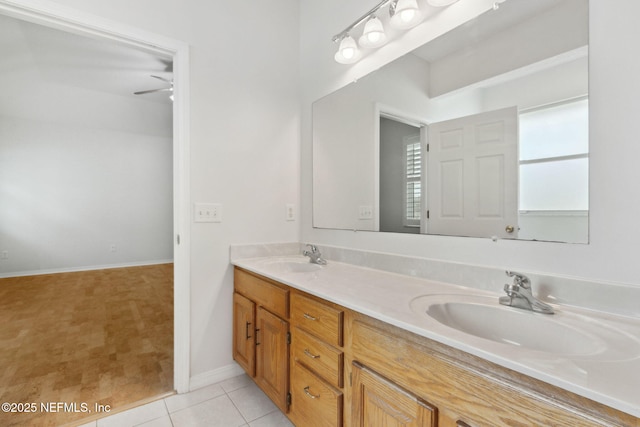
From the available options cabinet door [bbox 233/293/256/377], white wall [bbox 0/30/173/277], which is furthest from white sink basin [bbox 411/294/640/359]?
white wall [bbox 0/30/173/277]

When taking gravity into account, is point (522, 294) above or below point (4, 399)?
above

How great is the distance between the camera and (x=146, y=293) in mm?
3822

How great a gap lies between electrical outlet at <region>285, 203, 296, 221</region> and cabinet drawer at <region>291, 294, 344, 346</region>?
944 mm

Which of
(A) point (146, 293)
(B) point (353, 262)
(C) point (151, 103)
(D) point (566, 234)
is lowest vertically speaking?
(A) point (146, 293)

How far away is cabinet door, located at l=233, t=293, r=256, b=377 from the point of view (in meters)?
1.64

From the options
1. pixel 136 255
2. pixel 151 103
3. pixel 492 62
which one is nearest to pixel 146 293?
pixel 136 255

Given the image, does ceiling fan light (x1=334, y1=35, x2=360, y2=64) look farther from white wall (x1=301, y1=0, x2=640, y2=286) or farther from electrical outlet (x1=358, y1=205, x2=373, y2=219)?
white wall (x1=301, y1=0, x2=640, y2=286)

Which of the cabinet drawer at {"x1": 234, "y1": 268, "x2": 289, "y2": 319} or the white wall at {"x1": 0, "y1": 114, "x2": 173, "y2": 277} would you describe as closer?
the cabinet drawer at {"x1": 234, "y1": 268, "x2": 289, "y2": 319}

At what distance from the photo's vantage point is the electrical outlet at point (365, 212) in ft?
5.57

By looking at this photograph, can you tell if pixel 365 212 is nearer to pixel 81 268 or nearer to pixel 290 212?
pixel 290 212

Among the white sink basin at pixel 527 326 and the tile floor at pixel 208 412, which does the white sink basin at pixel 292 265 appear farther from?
the white sink basin at pixel 527 326

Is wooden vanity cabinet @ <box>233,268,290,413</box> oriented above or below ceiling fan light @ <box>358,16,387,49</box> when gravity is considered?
below

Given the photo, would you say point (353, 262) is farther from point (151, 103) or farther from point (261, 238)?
point (151, 103)

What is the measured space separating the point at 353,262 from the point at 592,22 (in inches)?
55.1
